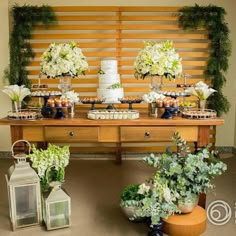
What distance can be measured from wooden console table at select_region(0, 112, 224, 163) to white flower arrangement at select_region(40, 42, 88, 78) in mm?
487

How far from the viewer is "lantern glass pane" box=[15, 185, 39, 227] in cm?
229

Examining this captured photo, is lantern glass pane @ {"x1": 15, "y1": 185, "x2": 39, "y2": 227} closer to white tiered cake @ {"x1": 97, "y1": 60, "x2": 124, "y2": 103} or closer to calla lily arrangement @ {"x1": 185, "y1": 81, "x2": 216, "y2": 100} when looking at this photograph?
white tiered cake @ {"x1": 97, "y1": 60, "x2": 124, "y2": 103}

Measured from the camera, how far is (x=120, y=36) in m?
4.19

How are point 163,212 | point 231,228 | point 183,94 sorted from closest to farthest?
point 163,212 → point 231,228 → point 183,94

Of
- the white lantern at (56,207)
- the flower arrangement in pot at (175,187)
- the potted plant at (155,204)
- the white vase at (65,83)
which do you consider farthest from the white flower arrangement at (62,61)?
the potted plant at (155,204)

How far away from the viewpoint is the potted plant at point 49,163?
7.55ft

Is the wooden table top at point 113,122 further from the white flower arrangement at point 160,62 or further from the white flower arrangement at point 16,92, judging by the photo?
the white flower arrangement at point 160,62

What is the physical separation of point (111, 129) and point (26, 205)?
3.02 ft

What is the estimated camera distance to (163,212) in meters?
2.13

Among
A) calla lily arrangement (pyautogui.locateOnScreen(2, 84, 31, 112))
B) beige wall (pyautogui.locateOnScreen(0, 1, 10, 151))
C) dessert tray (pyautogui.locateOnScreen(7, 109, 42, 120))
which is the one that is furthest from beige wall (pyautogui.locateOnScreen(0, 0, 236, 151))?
dessert tray (pyautogui.locateOnScreen(7, 109, 42, 120))

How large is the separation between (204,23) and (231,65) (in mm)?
780

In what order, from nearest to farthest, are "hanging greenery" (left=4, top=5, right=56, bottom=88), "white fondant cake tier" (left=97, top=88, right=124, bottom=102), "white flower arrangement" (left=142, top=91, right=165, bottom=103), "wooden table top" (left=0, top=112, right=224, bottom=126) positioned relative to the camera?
"wooden table top" (left=0, top=112, right=224, bottom=126), "white flower arrangement" (left=142, top=91, right=165, bottom=103), "white fondant cake tier" (left=97, top=88, right=124, bottom=102), "hanging greenery" (left=4, top=5, right=56, bottom=88)

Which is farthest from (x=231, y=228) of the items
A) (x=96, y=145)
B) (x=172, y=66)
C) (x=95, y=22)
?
(x=95, y=22)

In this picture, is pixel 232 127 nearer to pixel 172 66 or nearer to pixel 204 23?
pixel 204 23
